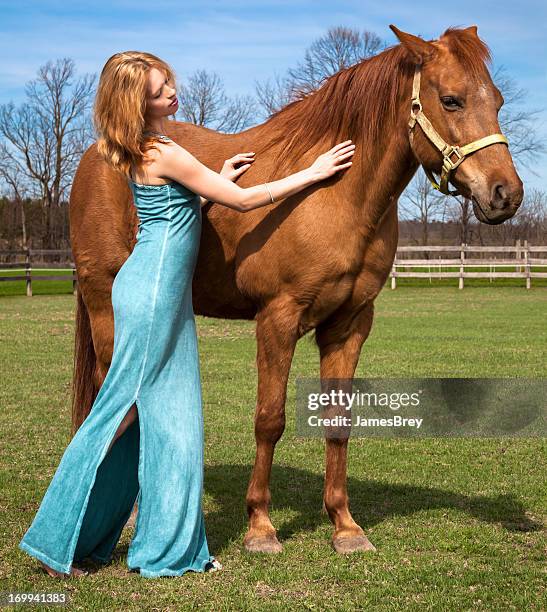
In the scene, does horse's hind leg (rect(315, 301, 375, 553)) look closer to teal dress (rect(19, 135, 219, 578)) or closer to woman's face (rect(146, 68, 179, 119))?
teal dress (rect(19, 135, 219, 578))

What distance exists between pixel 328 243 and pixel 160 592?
1.72m

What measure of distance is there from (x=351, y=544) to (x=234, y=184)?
1.86 metres

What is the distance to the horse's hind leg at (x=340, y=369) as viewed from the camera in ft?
13.1

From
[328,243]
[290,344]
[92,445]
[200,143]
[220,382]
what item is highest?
[200,143]

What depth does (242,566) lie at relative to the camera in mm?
3652

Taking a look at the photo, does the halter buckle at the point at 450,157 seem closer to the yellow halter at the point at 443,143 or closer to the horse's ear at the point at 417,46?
the yellow halter at the point at 443,143

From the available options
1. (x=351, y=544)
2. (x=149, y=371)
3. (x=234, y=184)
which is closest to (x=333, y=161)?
(x=234, y=184)

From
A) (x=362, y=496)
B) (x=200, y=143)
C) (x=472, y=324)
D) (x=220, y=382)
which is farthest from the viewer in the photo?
Answer: (x=472, y=324)

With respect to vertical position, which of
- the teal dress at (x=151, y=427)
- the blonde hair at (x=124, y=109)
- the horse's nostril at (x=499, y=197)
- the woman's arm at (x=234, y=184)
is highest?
the blonde hair at (x=124, y=109)

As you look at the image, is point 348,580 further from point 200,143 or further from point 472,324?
point 472,324

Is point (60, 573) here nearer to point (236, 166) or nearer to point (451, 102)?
point (236, 166)

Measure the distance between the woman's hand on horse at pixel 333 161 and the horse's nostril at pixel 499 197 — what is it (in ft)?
2.56

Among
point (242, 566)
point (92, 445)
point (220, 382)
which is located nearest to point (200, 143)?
point (92, 445)

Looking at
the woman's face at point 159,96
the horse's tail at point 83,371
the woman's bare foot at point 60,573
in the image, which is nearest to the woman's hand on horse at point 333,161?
the woman's face at point 159,96
